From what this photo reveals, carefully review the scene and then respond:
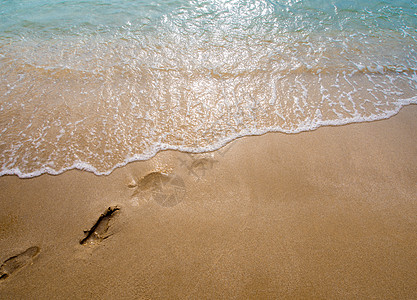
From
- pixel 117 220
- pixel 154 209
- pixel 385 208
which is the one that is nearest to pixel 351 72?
pixel 385 208

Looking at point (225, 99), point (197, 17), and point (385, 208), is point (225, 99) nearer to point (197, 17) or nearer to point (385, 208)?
point (385, 208)

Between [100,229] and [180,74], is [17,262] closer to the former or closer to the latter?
[100,229]

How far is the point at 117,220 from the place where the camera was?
2211mm

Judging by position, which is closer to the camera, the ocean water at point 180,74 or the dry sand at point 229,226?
the dry sand at point 229,226

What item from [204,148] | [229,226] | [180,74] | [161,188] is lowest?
[229,226]

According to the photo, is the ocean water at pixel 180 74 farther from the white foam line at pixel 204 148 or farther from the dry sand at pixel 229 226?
the dry sand at pixel 229 226

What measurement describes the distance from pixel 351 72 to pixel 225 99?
2.73 meters

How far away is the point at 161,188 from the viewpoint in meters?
2.47

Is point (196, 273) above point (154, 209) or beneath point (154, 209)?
beneath

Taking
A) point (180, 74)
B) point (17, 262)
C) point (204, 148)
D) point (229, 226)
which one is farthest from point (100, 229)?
point (180, 74)

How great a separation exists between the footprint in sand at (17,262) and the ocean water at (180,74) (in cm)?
99

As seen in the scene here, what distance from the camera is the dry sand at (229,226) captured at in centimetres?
184

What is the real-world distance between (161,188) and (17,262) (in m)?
1.42

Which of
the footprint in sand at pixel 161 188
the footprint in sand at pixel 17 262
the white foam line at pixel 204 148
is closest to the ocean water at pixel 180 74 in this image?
the white foam line at pixel 204 148
